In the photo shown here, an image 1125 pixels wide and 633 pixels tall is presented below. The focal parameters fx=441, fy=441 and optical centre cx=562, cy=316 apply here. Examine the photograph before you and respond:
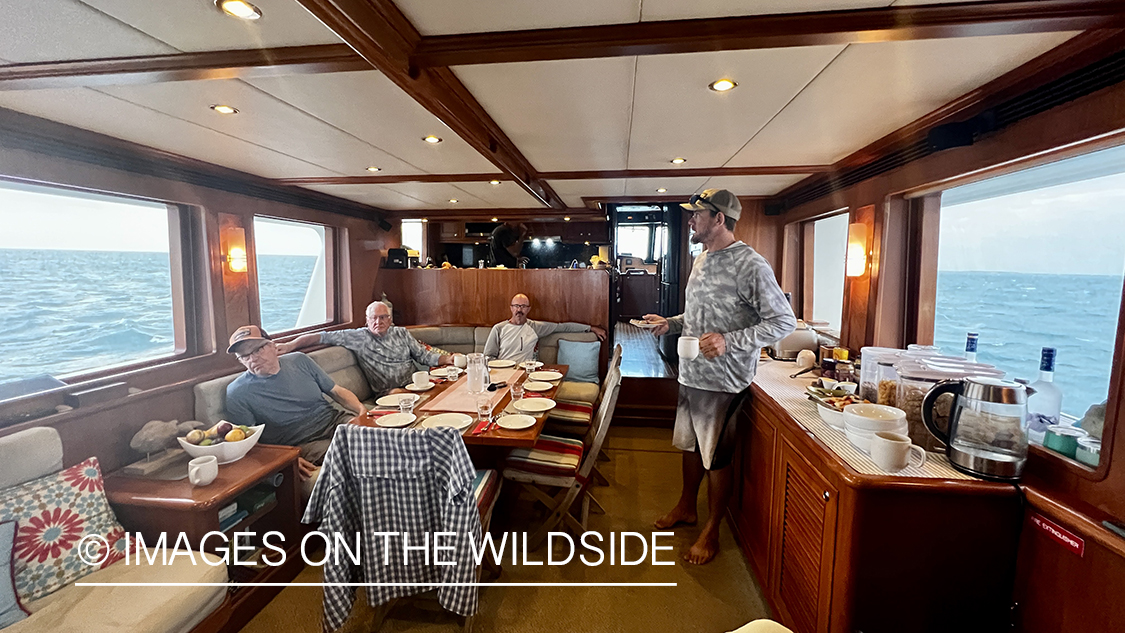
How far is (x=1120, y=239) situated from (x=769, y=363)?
1.73 metres

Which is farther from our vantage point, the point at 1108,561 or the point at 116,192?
the point at 116,192

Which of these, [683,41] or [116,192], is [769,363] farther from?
[116,192]

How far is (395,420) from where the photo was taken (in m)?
2.22

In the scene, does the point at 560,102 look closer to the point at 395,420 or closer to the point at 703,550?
the point at 395,420

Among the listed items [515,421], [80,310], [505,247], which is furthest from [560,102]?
[505,247]

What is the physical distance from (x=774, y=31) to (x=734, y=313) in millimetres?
1193

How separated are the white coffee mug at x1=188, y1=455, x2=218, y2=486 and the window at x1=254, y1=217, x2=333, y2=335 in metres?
1.89

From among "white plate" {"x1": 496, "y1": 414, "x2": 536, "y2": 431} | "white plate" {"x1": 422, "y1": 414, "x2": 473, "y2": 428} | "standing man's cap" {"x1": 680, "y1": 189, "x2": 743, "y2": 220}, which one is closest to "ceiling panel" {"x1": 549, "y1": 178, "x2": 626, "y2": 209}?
"standing man's cap" {"x1": 680, "y1": 189, "x2": 743, "y2": 220}

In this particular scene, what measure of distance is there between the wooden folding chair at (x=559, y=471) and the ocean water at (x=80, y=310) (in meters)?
2.21

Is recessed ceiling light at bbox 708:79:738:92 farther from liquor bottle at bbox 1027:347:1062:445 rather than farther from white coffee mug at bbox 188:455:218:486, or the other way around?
white coffee mug at bbox 188:455:218:486

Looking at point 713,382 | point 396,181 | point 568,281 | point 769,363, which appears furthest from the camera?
point 568,281

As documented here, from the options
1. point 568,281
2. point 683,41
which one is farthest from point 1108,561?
point 568,281

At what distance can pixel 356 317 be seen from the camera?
4738 millimetres

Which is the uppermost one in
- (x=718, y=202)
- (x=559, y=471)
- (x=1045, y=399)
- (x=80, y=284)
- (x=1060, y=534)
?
(x=718, y=202)
